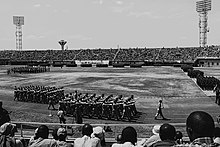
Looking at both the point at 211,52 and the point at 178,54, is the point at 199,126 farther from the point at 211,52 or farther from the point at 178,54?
the point at 178,54

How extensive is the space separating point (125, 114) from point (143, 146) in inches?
486

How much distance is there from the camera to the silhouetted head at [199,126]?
322cm

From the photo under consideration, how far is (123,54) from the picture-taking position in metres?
92.1

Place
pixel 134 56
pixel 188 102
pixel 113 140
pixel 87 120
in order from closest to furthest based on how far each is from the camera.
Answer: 1. pixel 113 140
2. pixel 87 120
3. pixel 188 102
4. pixel 134 56

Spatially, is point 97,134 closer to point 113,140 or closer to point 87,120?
point 113,140

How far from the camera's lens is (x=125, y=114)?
56.5ft

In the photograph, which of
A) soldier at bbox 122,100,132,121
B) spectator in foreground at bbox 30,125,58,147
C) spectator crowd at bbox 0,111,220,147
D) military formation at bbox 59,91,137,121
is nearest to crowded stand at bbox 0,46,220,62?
military formation at bbox 59,91,137,121

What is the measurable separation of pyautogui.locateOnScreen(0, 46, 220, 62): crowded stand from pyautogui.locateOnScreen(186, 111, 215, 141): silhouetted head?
7951 cm

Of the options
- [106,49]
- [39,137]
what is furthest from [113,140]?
[106,49]

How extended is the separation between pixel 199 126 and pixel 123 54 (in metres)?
89.1

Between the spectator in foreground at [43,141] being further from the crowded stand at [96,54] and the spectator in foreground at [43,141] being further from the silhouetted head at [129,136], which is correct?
the crowded stand at [96,54]

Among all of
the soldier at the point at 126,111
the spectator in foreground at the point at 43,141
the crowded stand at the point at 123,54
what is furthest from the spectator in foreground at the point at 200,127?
the crowded stand at the point at 123,54

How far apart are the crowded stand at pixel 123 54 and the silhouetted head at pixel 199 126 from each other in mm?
79510

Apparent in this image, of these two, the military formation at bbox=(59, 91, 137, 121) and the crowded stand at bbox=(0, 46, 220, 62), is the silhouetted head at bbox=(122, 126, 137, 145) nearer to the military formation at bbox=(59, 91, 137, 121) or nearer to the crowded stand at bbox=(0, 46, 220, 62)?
the military formation at bbox=(59, 91, 137, 121)
